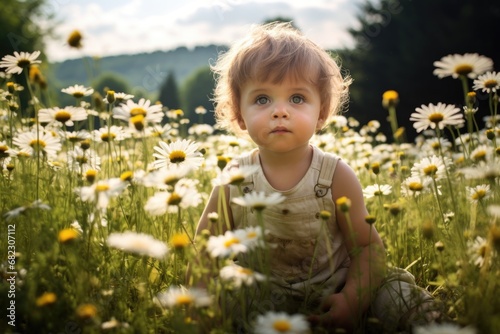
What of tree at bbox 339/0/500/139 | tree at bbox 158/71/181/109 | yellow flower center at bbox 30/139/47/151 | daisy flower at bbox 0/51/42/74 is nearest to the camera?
yellow flower center at bbox 30/139/47/151

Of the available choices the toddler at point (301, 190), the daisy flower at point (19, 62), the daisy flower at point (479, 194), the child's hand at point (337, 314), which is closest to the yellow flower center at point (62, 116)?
the daisy flower at point (19, 62)

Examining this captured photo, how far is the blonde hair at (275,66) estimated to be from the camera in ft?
6.02

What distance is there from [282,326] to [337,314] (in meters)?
0.55

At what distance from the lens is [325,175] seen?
1865mm

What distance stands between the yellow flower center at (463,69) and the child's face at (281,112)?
19.5 inches

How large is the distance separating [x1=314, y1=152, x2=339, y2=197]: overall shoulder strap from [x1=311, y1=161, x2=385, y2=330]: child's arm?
0.02 meters

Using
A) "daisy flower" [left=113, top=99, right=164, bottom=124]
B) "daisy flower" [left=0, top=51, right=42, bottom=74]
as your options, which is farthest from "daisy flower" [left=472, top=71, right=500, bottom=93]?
"daisy flower" [left=0, top=51, right=42, bottom=74]

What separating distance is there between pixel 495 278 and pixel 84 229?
1175 millimetres

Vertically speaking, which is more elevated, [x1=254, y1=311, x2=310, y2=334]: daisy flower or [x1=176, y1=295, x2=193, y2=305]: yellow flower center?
[x1=176, y1=295, x2=193, y2=305]: yellow flower center

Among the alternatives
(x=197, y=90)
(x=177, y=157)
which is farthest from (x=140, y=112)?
(x=197, y=90)

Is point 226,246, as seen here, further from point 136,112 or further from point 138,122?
point 136,112

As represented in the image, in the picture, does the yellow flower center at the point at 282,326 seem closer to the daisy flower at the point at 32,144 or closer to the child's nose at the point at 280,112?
the child's nose at the point at 280,112

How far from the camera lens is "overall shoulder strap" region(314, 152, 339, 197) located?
6.07 feet

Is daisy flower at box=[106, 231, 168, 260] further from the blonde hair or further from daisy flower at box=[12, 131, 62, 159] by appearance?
daisy flower at box=[12, 131, 62, 159]
